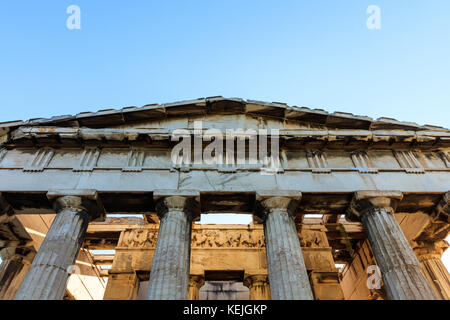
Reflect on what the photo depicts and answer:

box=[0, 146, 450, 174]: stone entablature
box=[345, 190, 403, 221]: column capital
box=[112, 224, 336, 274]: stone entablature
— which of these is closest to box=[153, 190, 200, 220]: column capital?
box=[0, 146, 450, 174]: stone entablature

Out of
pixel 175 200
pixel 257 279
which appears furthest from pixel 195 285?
pixel 175 200

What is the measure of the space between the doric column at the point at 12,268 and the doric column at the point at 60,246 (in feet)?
16.9

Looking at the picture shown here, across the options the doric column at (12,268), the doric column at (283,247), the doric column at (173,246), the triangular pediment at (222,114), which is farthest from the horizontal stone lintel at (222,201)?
the doric column at (12,268)

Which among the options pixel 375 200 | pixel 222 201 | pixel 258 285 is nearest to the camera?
pixel 375 200

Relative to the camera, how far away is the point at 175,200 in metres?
9.91

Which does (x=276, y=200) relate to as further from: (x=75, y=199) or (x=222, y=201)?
(x=75, y=199)

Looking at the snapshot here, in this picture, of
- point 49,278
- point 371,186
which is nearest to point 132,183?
point 49,278

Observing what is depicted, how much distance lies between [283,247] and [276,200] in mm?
1588

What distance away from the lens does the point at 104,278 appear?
19266 millimetres

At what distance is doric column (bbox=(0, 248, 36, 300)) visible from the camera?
1238 centimetres

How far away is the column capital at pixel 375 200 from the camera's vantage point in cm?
1013

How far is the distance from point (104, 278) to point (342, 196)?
15.5 metres
